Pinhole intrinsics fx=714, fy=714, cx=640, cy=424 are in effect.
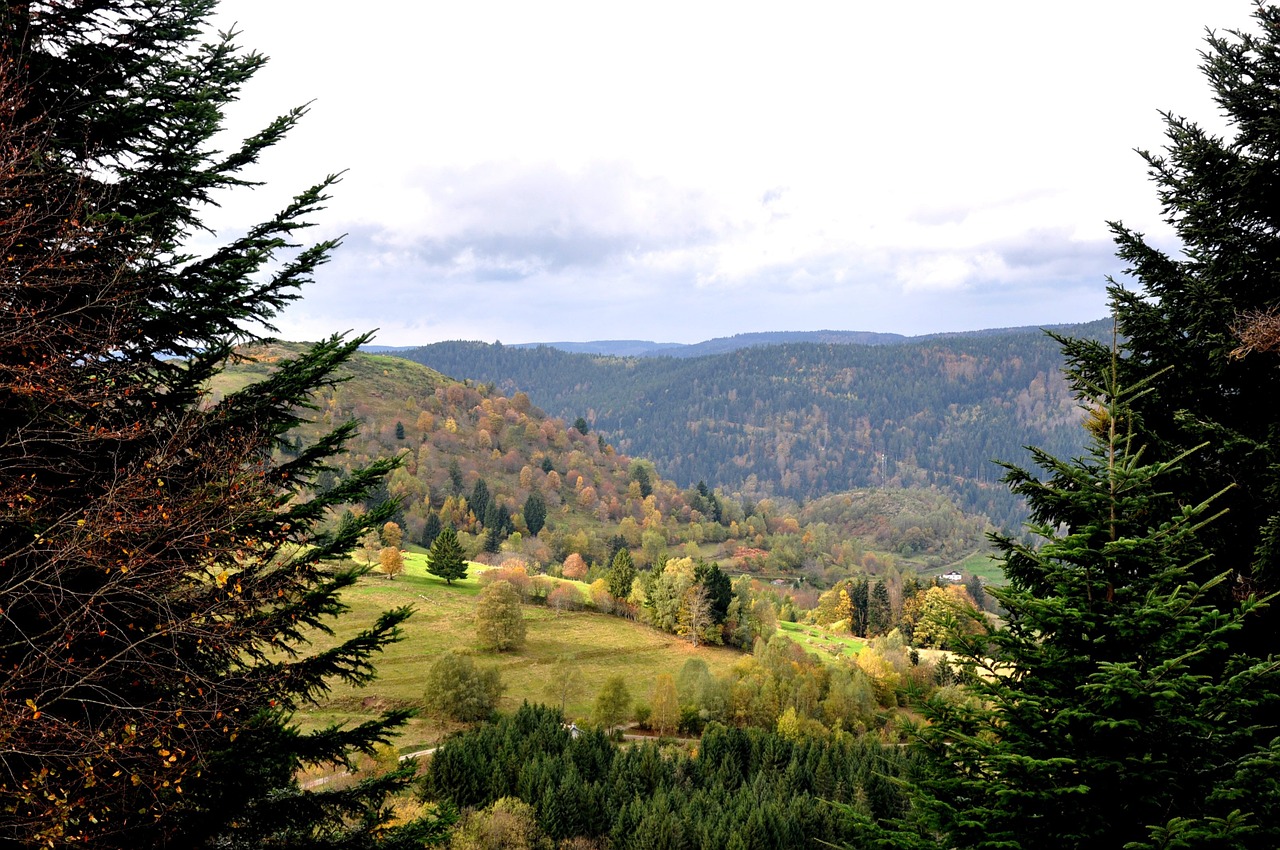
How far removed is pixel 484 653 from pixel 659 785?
36.2 metres

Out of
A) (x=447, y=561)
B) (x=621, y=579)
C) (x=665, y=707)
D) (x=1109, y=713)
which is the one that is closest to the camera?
(x=1109, y=713)

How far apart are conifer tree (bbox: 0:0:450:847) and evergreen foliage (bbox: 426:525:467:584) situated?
93748 millimetres

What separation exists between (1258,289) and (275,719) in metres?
12.2

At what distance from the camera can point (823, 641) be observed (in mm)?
96188

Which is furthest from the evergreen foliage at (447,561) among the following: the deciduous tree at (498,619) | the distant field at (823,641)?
the distant field at (823,641)

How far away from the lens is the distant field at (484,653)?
62.4 m

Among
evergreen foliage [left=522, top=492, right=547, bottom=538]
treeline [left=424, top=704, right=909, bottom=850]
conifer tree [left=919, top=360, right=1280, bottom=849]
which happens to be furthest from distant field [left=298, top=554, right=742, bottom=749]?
evergreen foliage [left=522, top=492, right=547, bottom=538]

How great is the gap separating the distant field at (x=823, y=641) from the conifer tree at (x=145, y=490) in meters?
83.8

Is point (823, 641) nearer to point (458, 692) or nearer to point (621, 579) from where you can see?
point (621, 579)

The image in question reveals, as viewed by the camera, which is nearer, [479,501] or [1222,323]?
[1222,323]

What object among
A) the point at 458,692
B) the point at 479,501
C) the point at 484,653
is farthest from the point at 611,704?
the point at 479,501

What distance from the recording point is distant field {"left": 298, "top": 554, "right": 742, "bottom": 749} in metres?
62.4

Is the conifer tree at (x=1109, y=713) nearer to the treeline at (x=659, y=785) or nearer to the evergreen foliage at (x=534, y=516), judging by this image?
the treeline at (x=659, y=785)

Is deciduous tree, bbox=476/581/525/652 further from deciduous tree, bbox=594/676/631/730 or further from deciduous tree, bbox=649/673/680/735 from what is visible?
deciduous tree, bbox=649/673/680/735
